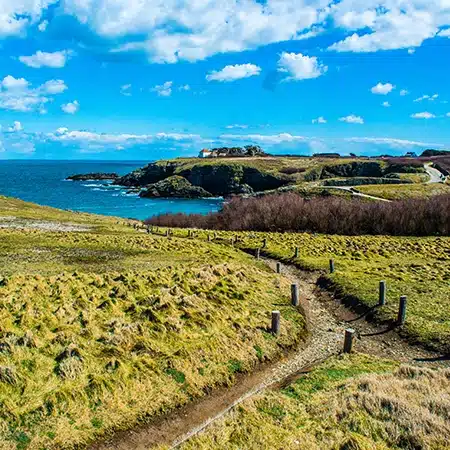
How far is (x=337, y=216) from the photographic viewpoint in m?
71.5

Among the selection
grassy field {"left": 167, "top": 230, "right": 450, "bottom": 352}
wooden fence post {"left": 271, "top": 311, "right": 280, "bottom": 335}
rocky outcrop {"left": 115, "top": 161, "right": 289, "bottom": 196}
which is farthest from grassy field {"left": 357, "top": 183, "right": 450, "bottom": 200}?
wooden fence post {"left": 271, "top": 311, "right": 280, "bottom": 335}

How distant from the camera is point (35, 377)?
1444 cm

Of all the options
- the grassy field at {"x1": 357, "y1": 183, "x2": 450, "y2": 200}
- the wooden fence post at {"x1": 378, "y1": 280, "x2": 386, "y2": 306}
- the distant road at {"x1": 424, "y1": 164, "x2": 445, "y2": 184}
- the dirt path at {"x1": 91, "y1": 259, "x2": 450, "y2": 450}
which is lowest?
the dirt path at {"x1": 91, "y1": 259, "x2": 450, "y2": 450}

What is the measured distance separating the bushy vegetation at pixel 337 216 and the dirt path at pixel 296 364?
42980 mm

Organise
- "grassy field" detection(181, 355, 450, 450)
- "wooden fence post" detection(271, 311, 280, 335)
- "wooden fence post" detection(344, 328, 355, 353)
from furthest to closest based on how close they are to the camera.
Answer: "wooden fence post" detection(271, 311, 280, 335) < "wooden fence post" detection(344, 328, 355, 353) < "grassy field" detection(181, 355, 450, 450)

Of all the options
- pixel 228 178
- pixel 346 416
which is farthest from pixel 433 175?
pixel 346 416

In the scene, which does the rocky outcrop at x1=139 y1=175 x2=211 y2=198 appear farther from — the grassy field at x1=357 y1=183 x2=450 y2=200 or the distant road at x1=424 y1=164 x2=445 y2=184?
the distant road at x1=424 y1=164 x2=445 y2=184

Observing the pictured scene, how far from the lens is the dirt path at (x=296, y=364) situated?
42.7 feet

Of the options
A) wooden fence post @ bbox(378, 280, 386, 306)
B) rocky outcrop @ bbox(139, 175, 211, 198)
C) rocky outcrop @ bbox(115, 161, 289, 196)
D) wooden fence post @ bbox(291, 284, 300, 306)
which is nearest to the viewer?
wooden fence post @ bbox(378, 280, 386, 306)

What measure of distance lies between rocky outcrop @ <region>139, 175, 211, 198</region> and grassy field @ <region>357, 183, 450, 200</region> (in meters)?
77.2

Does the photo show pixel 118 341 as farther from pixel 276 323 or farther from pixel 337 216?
pixel 337 216

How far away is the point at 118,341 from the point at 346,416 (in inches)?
377

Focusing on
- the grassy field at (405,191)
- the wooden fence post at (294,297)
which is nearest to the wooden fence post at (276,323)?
the wooden fence post at (294,297)

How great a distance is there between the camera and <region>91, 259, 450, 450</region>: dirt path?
42.7 feet
